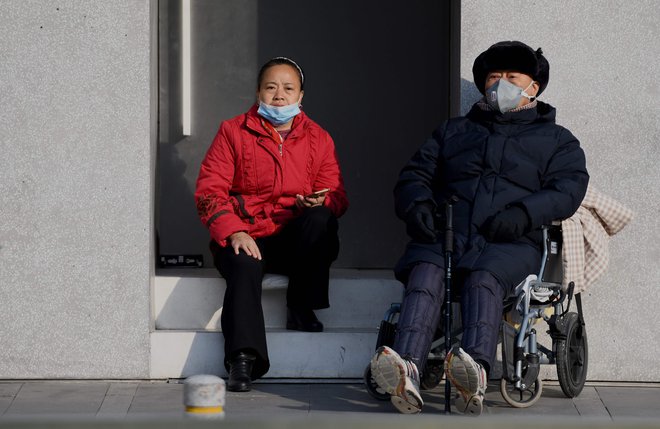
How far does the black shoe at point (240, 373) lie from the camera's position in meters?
6.42

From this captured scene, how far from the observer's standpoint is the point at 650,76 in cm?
680

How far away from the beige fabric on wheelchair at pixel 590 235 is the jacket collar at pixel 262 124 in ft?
4.54

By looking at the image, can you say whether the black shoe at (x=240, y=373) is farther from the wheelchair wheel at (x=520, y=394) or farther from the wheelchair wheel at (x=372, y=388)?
the wheelchair wheel at (x=520, y=394)

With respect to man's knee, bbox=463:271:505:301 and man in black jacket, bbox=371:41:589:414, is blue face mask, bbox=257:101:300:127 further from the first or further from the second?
man's knee, bbox=463:271:505:301

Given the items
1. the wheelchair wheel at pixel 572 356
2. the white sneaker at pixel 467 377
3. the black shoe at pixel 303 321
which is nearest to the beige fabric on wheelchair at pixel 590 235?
the wheelchair wheel at pixel 572 356

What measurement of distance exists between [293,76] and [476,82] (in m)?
0.88

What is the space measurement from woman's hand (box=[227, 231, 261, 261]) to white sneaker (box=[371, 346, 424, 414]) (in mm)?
1077

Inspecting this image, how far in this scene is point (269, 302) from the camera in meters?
6.97

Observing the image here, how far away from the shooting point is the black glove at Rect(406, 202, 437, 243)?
614 cm

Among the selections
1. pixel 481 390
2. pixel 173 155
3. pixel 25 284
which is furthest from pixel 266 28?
pixel 481 390

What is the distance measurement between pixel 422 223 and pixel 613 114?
1264 millimetres

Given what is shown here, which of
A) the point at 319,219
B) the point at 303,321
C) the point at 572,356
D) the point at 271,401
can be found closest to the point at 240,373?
the point at 271,401

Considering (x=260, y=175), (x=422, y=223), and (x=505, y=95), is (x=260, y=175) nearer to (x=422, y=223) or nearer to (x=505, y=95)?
(x=422, y=223)

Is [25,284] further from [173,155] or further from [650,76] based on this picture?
[650,76]
